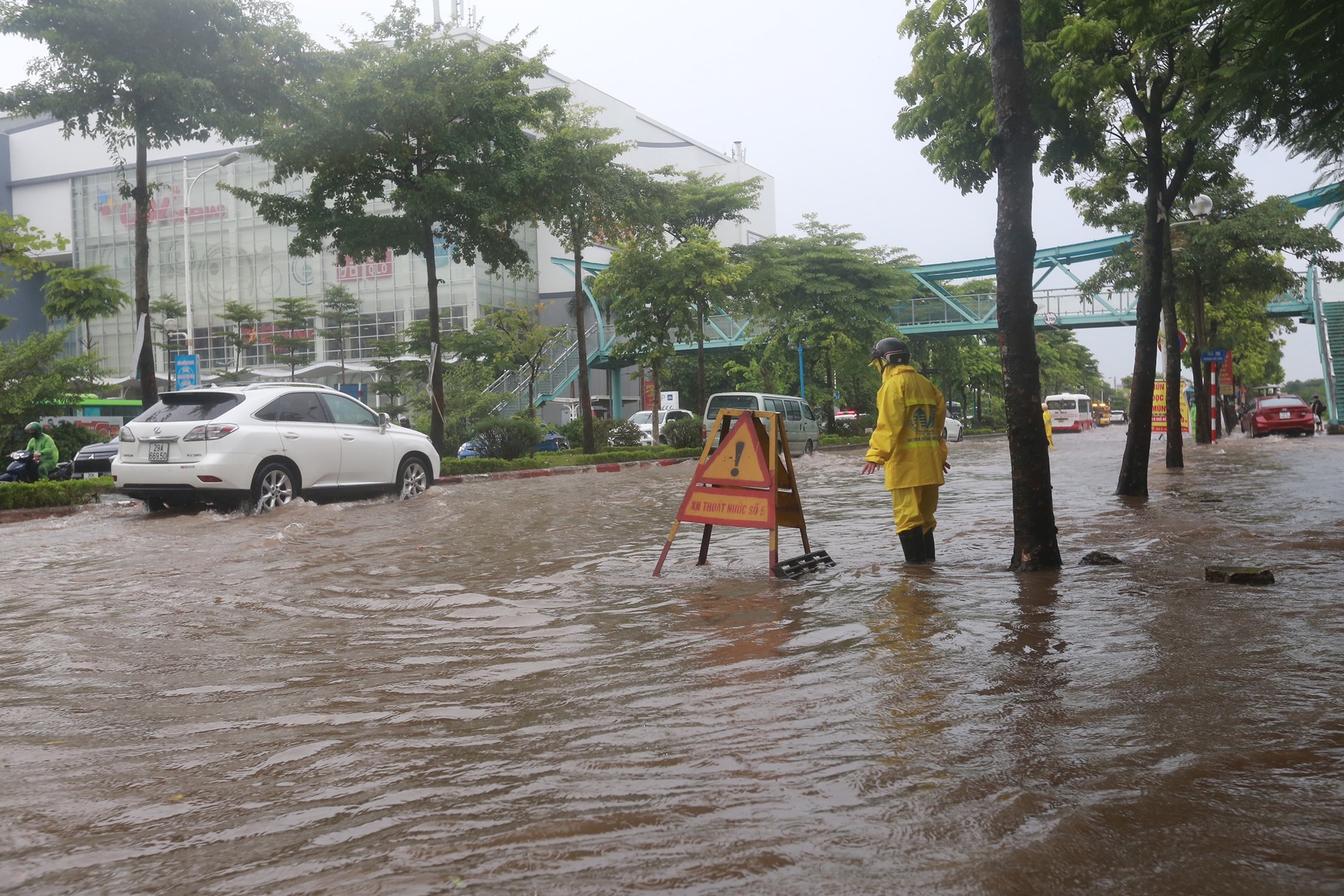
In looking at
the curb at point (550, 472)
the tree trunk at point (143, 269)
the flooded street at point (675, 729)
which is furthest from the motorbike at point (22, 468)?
the flooded street at point (675, 729)

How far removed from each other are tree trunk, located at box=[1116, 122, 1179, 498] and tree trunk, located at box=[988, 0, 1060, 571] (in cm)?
651

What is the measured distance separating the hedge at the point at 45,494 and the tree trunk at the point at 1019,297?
41.8 ft

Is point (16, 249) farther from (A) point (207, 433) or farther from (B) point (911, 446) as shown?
(B) point (911, 446)

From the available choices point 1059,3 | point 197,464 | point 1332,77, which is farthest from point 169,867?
point 1059,3

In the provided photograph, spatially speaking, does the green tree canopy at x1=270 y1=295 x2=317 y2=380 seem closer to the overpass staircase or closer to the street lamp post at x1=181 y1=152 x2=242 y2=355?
the street lamp post at x1=181 y1=152 x2=242 y2=355

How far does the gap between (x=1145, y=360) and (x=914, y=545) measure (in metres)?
7.83

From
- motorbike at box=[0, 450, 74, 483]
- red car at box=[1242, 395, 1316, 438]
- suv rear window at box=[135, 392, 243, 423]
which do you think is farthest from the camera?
red car at box=[1242, 395, 1316, 438]

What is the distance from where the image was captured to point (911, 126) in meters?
15.0

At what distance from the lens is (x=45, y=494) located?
14.7 m

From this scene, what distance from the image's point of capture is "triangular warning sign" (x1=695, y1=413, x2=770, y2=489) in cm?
792

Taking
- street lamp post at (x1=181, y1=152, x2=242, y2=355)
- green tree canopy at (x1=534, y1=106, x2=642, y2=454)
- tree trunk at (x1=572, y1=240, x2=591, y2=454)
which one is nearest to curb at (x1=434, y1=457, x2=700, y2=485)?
tree trunk at (x1=572, y1=240, x2=591, y2=454)

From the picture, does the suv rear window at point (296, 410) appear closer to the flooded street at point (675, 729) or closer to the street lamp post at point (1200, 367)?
the flooded street at point (675, 729)

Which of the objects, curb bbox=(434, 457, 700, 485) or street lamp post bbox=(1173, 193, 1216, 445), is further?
street lamp post bbox=(1173, 193, 1216, 445)

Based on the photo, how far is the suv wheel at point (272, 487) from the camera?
40.9ft
